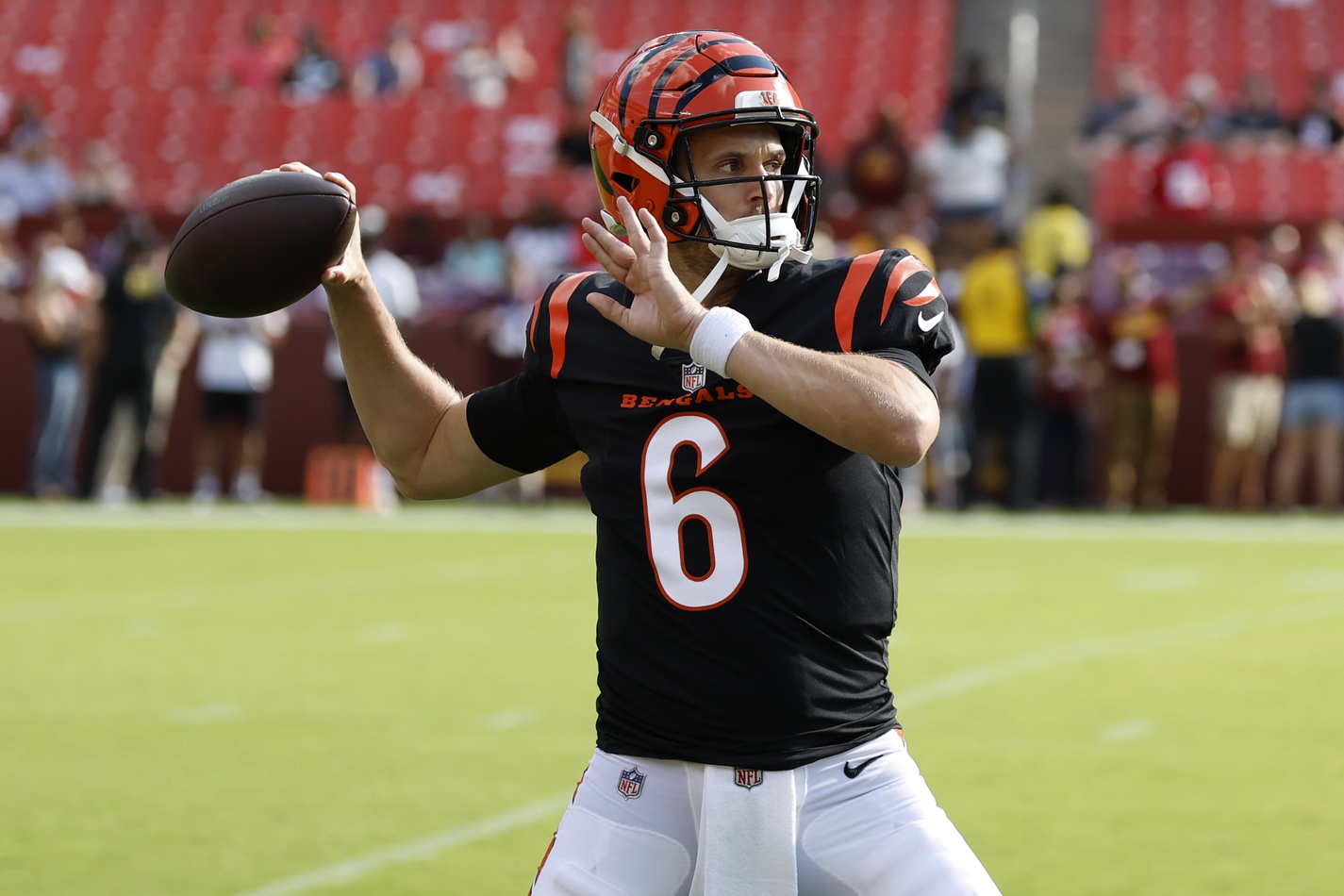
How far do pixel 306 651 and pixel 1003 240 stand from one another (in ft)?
25.5

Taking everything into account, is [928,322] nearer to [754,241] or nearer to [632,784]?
[754,241]

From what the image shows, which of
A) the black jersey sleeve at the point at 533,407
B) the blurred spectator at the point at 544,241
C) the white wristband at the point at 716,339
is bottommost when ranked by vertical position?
the blurred spectator at the point at 544,241

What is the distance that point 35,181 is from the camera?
707 inches

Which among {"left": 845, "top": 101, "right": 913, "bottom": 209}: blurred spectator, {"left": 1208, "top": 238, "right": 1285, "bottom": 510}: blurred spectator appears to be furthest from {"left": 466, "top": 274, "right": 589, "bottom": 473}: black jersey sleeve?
{"left": 845, "top": 101, "right": 913, "bottom": 209}: blurred spectator

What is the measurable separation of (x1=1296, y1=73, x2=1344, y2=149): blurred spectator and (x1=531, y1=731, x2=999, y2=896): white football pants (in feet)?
52.2

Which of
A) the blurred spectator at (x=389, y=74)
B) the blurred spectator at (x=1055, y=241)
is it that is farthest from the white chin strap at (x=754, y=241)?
the blurred spectator at (x=389, y=74)

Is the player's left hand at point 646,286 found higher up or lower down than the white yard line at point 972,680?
higher up

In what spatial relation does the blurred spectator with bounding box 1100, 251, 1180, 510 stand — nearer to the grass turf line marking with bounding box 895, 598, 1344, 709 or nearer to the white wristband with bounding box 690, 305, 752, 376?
the grass turf line marking with bounding box 895, 598, 1344, 709

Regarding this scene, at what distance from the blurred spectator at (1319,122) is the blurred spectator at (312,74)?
31.0ft

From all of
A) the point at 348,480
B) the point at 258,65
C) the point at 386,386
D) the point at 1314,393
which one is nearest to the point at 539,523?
the point at 348,480

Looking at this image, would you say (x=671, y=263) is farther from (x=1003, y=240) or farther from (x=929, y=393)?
(x=1003, y=240)

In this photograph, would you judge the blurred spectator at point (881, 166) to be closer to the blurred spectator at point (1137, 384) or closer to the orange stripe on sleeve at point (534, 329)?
the blurred spectator at point (1137, 384)

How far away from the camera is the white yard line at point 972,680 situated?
173 inches

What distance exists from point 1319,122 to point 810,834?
16099 millimetres
